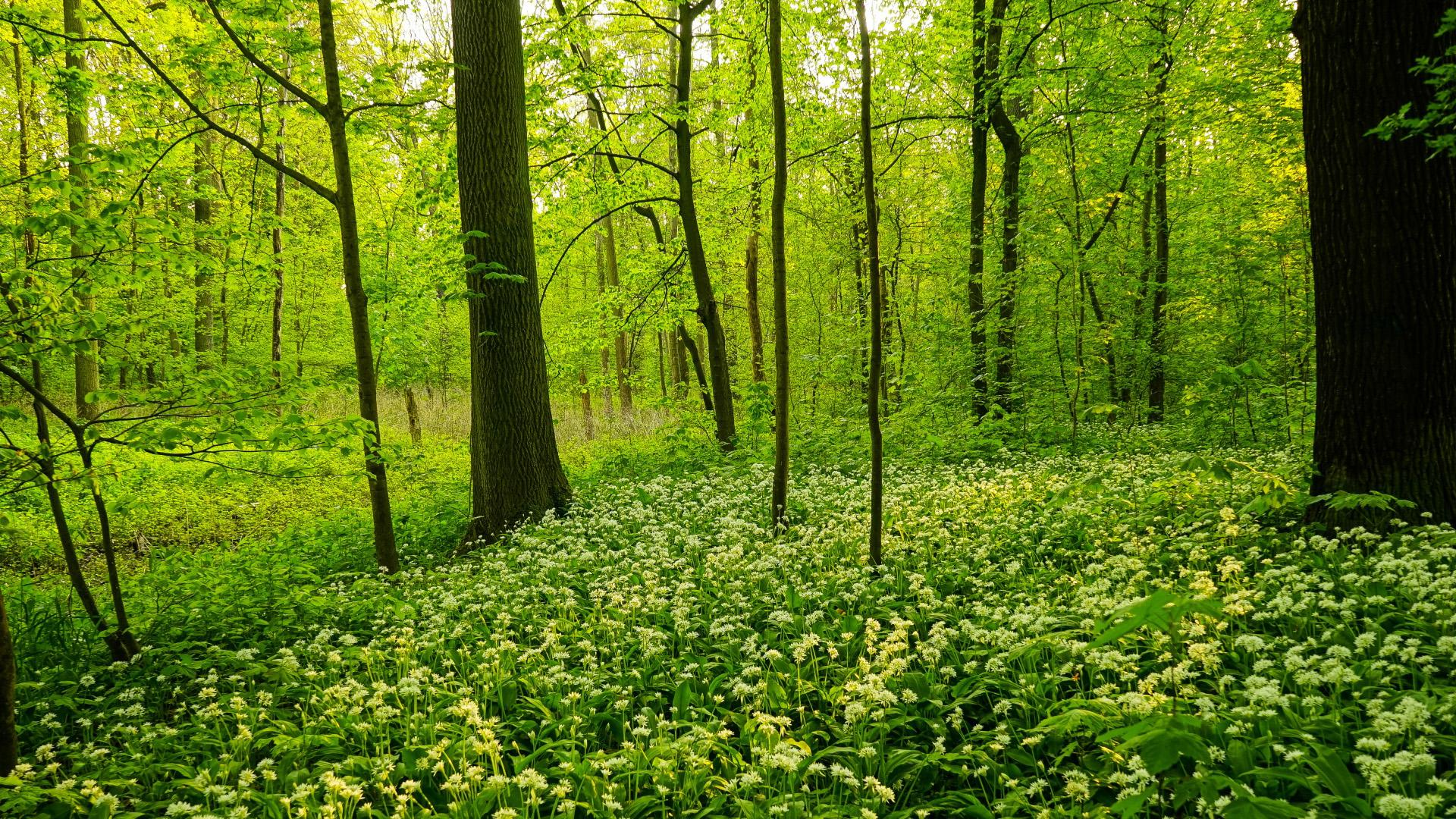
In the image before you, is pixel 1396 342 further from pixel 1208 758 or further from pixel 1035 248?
pixel 1035 248

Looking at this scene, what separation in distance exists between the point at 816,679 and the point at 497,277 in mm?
6266

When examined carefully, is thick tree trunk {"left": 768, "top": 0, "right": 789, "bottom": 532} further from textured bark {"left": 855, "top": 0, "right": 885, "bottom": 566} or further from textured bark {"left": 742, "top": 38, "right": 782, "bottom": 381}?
textured bark {"left": 742, "top": 38, "right": 782, "bottom": 381}

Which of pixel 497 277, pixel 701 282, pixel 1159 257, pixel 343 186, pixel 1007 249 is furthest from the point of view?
pixel 1159 257

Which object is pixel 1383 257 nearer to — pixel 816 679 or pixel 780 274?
pixel 780 274

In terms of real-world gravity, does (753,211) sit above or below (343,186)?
above

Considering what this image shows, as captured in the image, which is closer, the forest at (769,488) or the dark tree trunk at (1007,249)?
the forest at (769,488)

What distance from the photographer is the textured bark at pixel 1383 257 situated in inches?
183

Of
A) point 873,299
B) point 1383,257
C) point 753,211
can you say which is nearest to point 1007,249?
point 753,211

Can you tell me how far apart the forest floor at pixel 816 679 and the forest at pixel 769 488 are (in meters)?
0.05

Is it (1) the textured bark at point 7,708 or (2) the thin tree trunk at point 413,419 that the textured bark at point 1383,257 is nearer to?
(1) the textured bark at point 7,708

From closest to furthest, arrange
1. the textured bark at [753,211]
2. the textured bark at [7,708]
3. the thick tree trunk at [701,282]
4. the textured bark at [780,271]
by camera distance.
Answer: the textured bark at [7,708]
the textured bark at [780,271]
the thick tree trunk at [701,282]
the textured bark at [753,211]

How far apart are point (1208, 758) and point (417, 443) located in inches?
844

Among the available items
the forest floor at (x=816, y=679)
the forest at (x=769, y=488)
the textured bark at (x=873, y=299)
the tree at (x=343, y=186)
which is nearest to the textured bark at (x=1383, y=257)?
the forest at (x=769, y=488)

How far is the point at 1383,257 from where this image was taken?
4.77 meters
